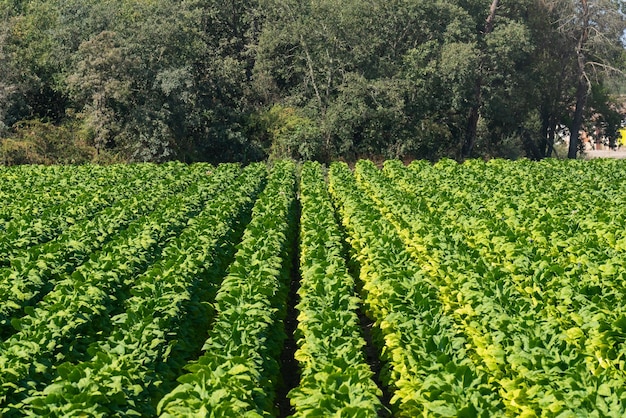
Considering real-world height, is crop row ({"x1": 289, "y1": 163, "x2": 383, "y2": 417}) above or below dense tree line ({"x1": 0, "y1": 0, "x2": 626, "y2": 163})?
below

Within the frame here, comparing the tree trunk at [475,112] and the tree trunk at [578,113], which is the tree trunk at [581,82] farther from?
the tree trunk at [475,112]

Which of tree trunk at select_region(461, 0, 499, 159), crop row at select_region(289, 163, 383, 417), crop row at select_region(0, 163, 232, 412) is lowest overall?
crop row at select_region(0, 163, 232, 412)

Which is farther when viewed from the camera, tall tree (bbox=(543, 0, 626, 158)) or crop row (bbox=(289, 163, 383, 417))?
tall tree (bbox=(543, 0, 626, 158))

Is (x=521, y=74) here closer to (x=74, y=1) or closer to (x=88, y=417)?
(x=74, y=1)

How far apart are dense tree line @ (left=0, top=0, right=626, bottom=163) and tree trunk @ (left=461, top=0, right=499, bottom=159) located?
0.13 m

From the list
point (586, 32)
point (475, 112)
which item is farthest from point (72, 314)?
point (586, 32)

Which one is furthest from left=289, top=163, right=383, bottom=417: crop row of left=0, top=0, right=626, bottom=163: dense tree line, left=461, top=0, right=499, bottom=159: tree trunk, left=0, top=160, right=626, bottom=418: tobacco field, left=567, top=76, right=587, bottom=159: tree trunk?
left=567, top=76, right=587, bottom=159: tree trunk

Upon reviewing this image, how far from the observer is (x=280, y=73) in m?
44.6

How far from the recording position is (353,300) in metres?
9.10

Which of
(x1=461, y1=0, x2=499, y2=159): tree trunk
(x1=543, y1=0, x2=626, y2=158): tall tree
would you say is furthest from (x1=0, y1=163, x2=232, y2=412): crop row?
(x1=543, y1=0, x2=626, y2=158): tall tree

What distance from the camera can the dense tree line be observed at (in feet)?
120

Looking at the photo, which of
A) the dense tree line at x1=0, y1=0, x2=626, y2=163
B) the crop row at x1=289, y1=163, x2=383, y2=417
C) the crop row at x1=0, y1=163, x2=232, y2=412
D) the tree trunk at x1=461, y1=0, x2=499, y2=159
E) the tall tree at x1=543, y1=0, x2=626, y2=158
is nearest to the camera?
the crop row at x1=289, y1=163, x2=383, y2=417

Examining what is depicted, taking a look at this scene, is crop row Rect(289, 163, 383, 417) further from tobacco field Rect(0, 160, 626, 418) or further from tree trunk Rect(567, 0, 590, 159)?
tree trunk Rect(567, 0, 590, 159)

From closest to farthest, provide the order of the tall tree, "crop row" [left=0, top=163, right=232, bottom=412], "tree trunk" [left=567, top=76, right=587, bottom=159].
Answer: "crop row" [left=0, top=163, right=232, bottom=412]
the tall tree
"tree trunk" [left=567, top=76, right=587, bottom=159]
